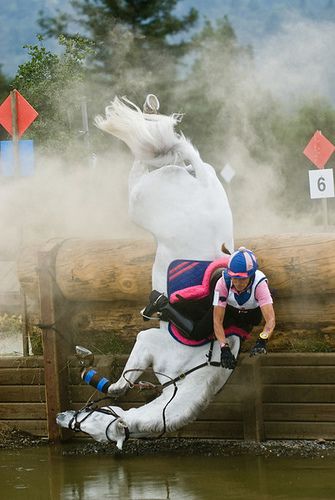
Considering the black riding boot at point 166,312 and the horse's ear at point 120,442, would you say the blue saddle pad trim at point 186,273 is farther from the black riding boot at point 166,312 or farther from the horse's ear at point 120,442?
the horse's ear at point 120,442

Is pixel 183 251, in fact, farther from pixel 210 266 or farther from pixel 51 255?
pixel 51 255

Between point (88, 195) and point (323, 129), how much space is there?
29545mm

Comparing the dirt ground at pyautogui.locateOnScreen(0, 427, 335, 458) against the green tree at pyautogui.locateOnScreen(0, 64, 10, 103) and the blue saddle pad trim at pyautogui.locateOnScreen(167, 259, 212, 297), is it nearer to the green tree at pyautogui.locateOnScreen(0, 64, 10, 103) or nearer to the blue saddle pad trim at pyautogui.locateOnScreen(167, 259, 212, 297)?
the blue saddle pad trim at pyautogui.locateOnScreen(167, 259, 212, 297)

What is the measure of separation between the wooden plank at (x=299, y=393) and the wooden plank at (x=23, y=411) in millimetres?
1653

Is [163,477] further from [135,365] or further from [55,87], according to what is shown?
Answer: [55,87]

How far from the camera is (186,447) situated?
26.3ft

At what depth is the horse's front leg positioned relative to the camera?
297 inches

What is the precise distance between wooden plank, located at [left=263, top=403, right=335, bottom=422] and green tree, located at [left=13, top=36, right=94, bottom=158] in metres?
10.2

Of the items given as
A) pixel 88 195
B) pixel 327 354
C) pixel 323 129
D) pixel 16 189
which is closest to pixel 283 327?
pixel 327 354

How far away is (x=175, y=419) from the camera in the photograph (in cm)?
733

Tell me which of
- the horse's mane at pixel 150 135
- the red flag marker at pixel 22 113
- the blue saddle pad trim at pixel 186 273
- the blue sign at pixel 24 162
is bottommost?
the blue saddle pad trim at pixel 186 273

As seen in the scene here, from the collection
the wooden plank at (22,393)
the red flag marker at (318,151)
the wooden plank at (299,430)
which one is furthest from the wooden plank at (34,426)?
the red flag marker at (318,151)

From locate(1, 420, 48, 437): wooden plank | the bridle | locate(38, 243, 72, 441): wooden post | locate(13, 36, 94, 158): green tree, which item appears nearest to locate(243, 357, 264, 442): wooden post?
the bridle

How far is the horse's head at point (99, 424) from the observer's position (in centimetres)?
739
